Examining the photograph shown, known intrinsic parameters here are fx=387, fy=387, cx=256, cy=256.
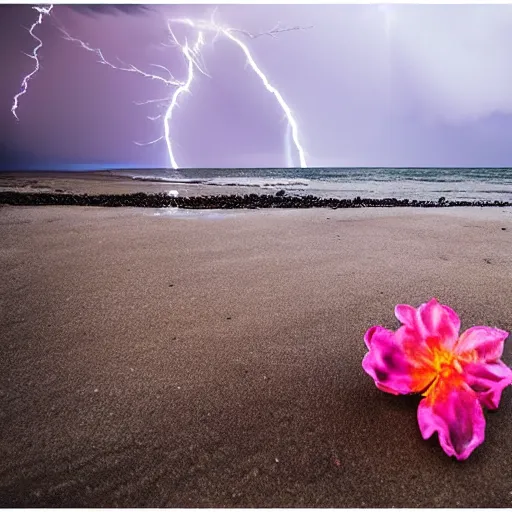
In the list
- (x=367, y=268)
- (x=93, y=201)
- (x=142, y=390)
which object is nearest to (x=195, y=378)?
(x=142, y=390)

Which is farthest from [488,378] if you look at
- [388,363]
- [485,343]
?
[388,363]

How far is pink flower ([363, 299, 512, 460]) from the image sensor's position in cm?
85

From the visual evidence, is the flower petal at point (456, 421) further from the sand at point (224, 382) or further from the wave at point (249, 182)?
the wave at point (249, 182)

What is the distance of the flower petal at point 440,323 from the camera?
0.92m

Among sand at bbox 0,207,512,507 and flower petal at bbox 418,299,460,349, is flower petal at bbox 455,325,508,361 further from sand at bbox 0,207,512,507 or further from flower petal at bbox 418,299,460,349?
sand at bbox 0,207,512,507

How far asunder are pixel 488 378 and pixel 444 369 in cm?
9

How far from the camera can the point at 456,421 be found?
851 millimetres

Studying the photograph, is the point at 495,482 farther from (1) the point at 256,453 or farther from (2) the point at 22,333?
(2) the point at 22,333

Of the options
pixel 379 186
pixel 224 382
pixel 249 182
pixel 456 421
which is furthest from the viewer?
pixel 249 182

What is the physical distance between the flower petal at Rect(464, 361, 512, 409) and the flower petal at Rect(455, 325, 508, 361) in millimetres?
23

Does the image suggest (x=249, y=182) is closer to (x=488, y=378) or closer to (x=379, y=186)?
(x=379, y=186)

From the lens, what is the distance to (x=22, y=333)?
143 centimetres

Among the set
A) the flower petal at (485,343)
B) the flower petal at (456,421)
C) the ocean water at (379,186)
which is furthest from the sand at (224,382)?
the ocean water at (379,186)

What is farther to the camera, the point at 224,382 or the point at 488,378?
the point at 224,382
